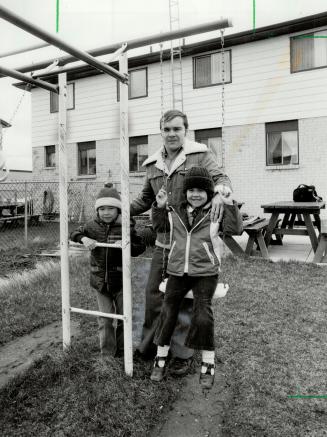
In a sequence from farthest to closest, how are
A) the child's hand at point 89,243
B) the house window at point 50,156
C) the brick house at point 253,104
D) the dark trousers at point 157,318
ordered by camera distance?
the house window at point 50,156, the brick house at point 253,104, the dark trousers at point 157,318, the child's hand at point 89,243

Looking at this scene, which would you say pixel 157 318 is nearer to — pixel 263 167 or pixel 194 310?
pixel 194 310

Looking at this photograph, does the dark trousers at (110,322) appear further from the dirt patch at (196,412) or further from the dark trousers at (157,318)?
the dirt patch at (196,412)

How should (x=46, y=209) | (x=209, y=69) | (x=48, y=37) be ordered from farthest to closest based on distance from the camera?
(x=46, y=209), (x=209, y=69), (x=48, y=37)

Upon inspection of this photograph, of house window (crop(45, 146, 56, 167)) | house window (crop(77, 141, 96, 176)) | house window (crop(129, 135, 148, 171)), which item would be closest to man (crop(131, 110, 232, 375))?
house window (crop(129, 135, 148, 171))

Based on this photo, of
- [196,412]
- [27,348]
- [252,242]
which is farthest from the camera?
[252,242]

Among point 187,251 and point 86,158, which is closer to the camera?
point 187,251

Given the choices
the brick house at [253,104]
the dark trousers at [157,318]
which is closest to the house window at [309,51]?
the brick house at [253,104]

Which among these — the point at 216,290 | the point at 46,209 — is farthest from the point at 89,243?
the point at 46,209

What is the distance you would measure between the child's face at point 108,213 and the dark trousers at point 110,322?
0.51 metres

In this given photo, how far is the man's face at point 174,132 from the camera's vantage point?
3020mm

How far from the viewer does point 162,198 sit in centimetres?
307

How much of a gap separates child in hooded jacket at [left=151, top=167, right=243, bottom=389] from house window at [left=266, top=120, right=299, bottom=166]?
10.8 metres

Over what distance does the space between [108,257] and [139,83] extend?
13550 millimetres

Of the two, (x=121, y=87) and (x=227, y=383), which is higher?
(x=121, y=87)
